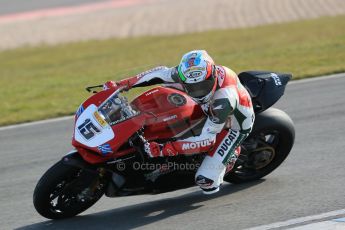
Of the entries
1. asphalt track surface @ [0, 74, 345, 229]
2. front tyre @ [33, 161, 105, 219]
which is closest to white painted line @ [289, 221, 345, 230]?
asphalt track surface @ [0, 74, 345, 229]

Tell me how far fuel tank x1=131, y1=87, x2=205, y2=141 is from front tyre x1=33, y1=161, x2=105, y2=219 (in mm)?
685

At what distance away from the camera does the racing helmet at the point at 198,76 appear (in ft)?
20.5

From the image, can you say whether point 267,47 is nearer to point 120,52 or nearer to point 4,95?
point 120,52

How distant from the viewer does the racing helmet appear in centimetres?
624

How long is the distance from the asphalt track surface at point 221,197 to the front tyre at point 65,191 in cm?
13

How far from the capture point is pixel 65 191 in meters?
6.27

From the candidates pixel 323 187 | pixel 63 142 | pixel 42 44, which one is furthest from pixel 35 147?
pixel 42 44

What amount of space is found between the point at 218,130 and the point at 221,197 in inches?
32.8

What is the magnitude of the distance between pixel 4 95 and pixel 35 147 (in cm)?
479

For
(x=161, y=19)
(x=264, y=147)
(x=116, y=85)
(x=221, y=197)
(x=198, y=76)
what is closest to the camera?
(x=198, y=76)

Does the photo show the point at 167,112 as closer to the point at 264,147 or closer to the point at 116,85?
the point at 116,85

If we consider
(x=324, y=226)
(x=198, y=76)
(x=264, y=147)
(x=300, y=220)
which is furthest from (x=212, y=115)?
(x=324, y=226)

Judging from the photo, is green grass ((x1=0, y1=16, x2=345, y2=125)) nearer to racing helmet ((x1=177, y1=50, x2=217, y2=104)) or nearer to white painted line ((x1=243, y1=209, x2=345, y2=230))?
racing helmet ((x1=177, y1=50, x2=217, y2=104))

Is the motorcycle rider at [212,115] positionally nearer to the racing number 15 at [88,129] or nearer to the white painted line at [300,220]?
the racing number 15 at [88,129]
